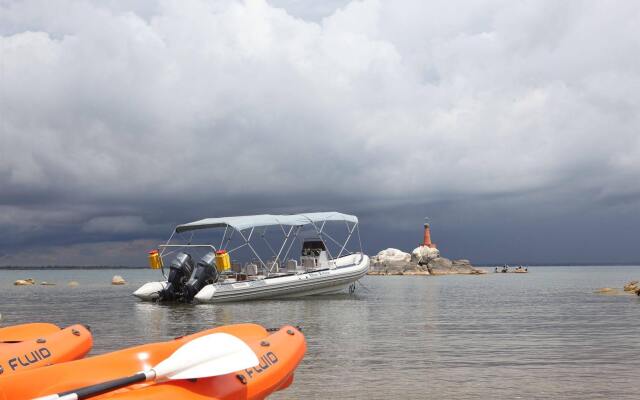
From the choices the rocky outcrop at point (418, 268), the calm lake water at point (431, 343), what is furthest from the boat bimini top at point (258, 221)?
the rocky outcrop at point (418, 268)

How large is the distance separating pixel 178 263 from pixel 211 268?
1.41 m

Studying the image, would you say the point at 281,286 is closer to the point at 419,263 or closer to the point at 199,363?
the point at 199,363

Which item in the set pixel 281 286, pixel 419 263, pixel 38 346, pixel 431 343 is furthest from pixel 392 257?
pixel 38 346

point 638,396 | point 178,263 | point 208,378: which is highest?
point 178,263

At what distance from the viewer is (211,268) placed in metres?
26.5

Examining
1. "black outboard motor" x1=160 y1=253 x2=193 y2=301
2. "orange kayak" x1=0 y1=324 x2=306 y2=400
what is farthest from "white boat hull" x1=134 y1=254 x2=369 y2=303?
"orange kayak" x1=0 y1=324 x2=306 y2=400

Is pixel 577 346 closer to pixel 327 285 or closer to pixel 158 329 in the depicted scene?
pixel 158 329

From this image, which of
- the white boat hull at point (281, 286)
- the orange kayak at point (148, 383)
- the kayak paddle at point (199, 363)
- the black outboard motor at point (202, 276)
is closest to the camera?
the orange kayak at point (148, 383)

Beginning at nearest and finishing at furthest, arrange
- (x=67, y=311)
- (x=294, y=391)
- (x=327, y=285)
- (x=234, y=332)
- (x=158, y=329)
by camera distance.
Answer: (x=234, y=332) → (x=294, y=391) → (x=158, y=329) → (x=67, y=311) → (x=327, y=285)

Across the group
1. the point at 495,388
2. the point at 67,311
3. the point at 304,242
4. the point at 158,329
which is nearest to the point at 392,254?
the point at 304,242

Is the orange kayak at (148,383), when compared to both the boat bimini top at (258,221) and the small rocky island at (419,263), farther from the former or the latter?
the small rocky island at (419,263)

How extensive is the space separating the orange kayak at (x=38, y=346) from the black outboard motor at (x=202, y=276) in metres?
17.1

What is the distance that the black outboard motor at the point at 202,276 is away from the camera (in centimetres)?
2598

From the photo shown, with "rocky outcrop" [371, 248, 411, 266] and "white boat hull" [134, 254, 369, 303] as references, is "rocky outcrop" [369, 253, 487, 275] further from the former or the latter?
"white boat hull" [134, 254, 369, 303]
